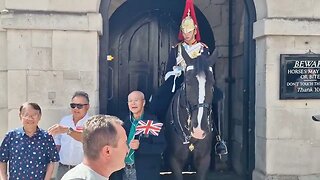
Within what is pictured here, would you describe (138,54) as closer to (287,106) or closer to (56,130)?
(287,106)

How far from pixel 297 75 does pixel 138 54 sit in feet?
9.36

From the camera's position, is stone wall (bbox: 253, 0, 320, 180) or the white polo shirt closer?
the white polo shirt

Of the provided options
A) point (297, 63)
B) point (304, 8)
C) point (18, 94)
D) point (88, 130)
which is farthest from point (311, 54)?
point (88, 130)

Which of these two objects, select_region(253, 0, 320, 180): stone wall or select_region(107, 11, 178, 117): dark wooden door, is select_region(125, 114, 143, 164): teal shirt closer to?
select_region(253, 0, 320, 180): stone wall

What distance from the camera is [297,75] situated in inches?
211

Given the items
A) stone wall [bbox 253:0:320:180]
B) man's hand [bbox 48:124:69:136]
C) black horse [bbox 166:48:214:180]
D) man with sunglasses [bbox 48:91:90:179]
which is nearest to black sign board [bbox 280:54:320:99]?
stone wall [bbox 253:0:320:180]

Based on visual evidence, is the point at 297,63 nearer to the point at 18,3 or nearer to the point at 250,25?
the point at 250,25

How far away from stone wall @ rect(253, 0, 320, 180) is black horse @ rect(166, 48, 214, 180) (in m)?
0.96

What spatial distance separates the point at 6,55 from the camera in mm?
5078

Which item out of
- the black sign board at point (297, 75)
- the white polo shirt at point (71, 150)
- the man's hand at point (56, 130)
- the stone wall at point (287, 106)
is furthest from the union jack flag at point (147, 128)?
the black sign board at point (297, 75)

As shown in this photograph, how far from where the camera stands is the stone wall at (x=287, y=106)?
534cm

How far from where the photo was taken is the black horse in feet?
14.3

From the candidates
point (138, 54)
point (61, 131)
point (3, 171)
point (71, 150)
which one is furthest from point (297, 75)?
point (3, 171)

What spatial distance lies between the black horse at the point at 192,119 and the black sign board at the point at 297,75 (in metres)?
1.24
